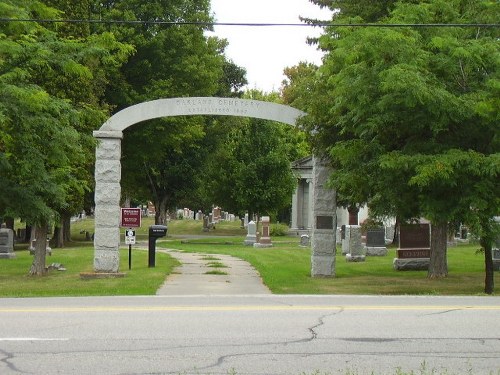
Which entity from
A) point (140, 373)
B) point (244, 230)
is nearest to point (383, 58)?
point (140, 373)

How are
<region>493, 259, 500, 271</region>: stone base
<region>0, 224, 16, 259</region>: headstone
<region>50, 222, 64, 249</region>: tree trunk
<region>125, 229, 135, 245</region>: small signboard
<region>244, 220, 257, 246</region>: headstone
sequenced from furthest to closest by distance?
<region>244, 220, 257, 246</region>: headstone < <region>50, 222, 64, 249</region>: tree trunk < <region>0, 224, 16, 259</region>: headstone < <region>493, 259, 500, 271</region>: stone base < <region>125, 229, 135, 245</region>: small signboard

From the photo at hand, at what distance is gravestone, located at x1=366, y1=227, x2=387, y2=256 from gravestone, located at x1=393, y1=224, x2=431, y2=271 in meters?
6.82

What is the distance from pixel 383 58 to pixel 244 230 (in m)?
57.5

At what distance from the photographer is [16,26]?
18672mm

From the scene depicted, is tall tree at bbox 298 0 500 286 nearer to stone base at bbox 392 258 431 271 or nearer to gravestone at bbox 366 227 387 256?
stone base at bbox 392 258 431 271

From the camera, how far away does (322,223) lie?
69.1ft

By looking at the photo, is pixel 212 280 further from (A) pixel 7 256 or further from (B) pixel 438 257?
(A) pixel 7 256

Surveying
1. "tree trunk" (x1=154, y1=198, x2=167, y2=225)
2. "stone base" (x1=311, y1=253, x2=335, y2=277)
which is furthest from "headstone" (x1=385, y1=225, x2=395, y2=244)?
"stone base" (x1=311, y1=253, x2=335, y2=277)

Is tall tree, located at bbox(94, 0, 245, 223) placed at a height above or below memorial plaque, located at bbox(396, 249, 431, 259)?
above

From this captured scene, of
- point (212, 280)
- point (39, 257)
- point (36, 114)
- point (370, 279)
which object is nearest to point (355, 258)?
point (370, 279)

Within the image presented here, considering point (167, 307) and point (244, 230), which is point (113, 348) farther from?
point (244, 230)

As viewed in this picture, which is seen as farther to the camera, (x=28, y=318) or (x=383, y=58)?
(x=383, y=58)

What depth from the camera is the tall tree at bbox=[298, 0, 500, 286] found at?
15.5m

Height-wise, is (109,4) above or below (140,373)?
above
